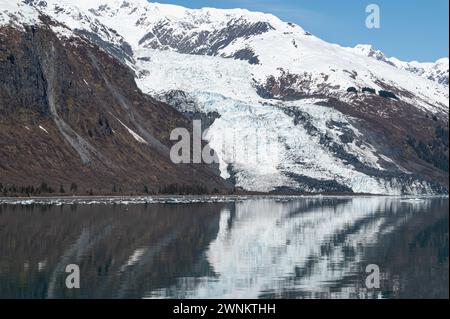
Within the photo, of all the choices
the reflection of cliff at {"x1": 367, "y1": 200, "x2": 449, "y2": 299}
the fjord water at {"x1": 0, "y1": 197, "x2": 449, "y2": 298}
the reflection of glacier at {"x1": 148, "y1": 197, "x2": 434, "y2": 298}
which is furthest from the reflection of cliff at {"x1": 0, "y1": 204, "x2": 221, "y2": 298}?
the reflection of cliff at {"x1": 367, "y1": 200, "x2": 449, "y2": 299}

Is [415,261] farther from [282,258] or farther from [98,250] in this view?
[98,250]

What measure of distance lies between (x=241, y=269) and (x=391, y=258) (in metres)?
22.4

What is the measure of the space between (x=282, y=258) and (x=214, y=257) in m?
8.49

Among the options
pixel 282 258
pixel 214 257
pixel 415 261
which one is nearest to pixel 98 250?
pixel 214 257

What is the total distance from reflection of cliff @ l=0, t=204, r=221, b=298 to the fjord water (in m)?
0.13

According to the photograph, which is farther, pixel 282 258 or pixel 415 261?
pixel 282 258

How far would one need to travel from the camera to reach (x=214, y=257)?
402 ft

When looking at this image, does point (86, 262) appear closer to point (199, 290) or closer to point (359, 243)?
point (199, 290)

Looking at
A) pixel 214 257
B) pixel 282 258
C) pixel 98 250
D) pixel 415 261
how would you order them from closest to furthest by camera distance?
pixel 415 261, pixel 282 258, pixel 214 257, pixel 98 250

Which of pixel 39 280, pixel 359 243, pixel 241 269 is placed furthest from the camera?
pixel 359 243

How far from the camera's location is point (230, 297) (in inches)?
3479

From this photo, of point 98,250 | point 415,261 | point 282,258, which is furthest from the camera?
point 98,250

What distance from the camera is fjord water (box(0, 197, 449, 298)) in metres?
92.4
